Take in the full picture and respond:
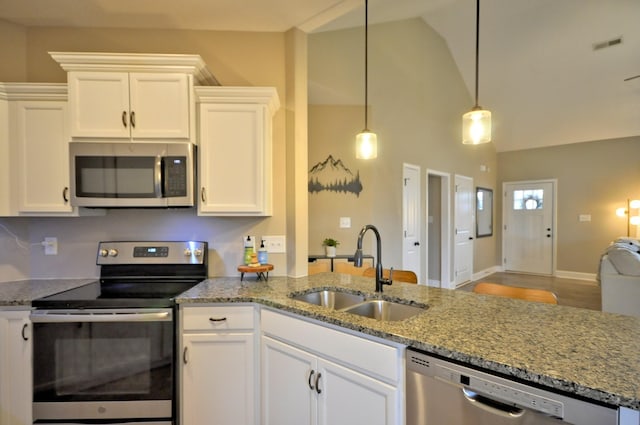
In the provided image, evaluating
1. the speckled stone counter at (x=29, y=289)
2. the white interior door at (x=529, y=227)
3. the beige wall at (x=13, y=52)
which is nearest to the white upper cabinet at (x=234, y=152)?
the speckled stone counter at (x=29, y=289)

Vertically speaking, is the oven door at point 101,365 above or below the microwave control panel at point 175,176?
below

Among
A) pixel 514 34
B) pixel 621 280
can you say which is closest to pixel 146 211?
pixel 621 280

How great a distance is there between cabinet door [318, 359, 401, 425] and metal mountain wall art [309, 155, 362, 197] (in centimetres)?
276

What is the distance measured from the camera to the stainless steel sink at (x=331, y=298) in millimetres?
1908

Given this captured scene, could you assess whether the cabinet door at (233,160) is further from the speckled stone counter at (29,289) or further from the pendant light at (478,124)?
the pendant light at (478,124)

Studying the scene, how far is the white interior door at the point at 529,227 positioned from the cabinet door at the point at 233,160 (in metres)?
6.92

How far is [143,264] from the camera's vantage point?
2.16 m

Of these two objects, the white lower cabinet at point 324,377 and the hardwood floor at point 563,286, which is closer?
the white lower cabinet at point 324,377

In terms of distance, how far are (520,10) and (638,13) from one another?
1397 mm

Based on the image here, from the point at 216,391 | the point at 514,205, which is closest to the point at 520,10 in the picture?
the point at 514,205

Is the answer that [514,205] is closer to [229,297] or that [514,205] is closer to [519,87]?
[519,87]

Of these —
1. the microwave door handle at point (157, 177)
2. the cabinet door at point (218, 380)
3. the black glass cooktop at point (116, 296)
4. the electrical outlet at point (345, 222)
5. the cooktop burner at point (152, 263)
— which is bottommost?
the cabinet door at point (218, 380)

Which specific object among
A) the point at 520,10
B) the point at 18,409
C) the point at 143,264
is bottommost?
the point at 18,409

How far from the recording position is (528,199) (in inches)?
273
